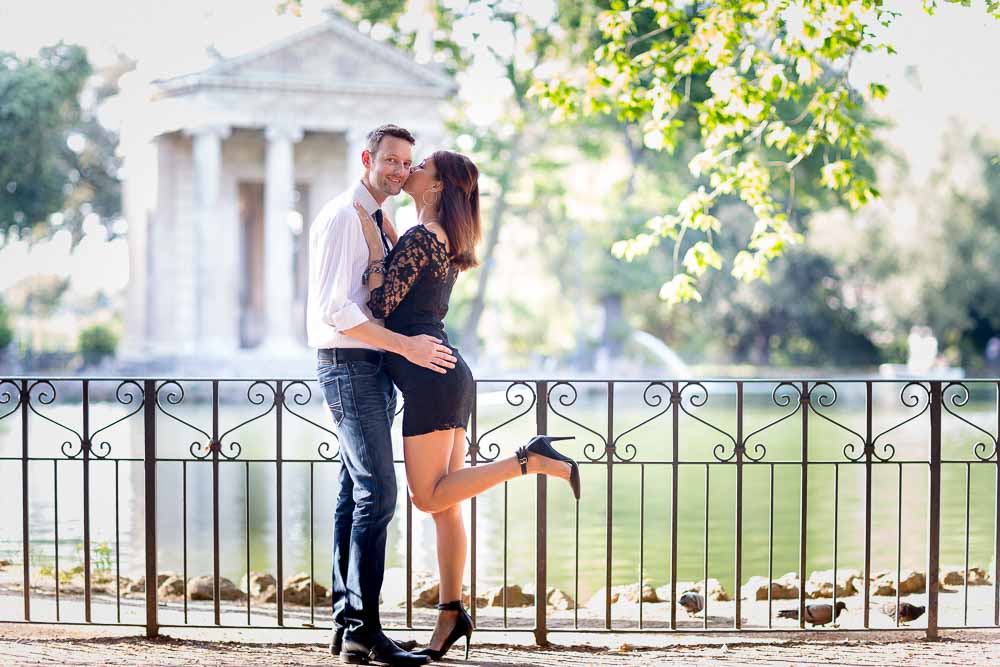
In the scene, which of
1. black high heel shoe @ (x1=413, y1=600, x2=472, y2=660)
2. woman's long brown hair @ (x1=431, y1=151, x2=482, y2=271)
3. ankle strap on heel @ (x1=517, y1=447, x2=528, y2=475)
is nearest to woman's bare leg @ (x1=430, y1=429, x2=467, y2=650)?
black high heel shoe @ (x1=413, y1=600, x2=472, y2=660)

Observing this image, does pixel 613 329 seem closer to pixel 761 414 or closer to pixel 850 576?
pixel 761 414

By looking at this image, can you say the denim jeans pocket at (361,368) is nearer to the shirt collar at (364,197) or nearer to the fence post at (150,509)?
the shirt collar at (364,197)

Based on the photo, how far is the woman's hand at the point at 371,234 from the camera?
14.6 feet

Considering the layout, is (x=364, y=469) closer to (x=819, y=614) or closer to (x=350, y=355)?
(x=350, y=355)

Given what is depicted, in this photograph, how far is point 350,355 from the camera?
446 cm

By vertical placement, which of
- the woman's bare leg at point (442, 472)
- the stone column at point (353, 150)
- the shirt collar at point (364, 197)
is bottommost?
the woman's bare leg at point (442, 472)

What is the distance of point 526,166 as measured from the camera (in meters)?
32.6

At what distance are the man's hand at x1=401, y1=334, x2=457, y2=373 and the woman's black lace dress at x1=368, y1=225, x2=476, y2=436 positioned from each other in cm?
4

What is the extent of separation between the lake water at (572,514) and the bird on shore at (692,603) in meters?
0.42

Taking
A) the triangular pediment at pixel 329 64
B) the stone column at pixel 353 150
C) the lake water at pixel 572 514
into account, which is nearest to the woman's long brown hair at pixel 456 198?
the lake water at pixel 572 514

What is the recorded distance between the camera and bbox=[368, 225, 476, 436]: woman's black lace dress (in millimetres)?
4387

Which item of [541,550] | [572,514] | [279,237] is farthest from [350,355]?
[279,237]

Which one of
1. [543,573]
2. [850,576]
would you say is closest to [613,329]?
[850,576]

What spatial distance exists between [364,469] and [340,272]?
0.71 meters
